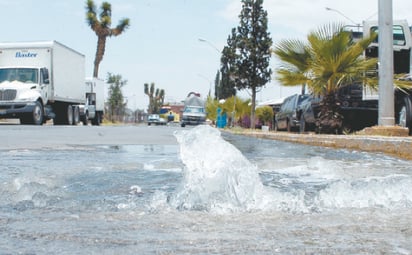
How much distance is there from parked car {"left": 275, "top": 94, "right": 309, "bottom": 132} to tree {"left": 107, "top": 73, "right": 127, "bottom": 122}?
165 feet

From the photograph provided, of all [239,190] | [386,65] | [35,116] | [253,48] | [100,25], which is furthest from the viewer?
[100,25]

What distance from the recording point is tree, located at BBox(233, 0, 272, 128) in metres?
41.3

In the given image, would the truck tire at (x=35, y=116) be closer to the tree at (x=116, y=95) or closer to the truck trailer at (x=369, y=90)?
the truck trailer at (x=369, y=90)

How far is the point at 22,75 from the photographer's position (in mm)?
25047

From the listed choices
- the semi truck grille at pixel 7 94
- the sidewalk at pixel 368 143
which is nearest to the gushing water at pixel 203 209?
the sidewalk at pixel 368 143

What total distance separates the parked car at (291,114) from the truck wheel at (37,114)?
29.9ft

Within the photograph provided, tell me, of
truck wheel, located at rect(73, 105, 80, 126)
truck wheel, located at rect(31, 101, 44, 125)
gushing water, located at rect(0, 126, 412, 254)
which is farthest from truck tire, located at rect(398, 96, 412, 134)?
truck wheel, located at rect(73, 105, 80, 126)

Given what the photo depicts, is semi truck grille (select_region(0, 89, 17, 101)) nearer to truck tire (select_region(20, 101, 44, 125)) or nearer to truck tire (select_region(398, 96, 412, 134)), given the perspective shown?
truck tire (select_region(20, 101, 44, 125))

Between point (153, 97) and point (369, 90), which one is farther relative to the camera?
point (153, 97)

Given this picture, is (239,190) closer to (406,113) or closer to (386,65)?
(386,65)

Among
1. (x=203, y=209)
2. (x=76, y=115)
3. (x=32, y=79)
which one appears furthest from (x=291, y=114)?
(x=76, y=115)

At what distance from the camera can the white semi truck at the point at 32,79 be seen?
2414 centimetres

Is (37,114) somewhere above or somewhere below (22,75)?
below

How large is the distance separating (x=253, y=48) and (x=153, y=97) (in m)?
67.6
